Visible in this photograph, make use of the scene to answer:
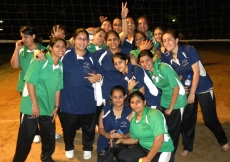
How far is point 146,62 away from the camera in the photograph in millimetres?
3281

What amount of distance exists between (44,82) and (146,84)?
1.18 m

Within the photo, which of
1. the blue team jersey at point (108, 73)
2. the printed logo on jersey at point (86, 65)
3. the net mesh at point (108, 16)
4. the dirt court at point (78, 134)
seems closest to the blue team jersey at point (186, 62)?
the blue team jersey at point (108, 73)

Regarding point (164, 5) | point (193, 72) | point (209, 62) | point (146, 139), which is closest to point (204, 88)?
point (193, 72)

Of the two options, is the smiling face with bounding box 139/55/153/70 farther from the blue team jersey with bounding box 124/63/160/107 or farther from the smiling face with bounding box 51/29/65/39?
the smiling face with bounding box 51/29/65/39

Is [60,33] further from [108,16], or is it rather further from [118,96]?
[108,16]

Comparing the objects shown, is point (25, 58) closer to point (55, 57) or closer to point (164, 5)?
point (55, 57)

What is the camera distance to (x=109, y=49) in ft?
12.1

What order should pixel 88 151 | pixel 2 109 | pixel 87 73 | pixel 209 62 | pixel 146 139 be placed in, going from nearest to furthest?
pixel 146 139
pixel 87 73
pixel 88 151
pixel 2 109
pixel 209 62

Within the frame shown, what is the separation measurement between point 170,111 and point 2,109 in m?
3.64

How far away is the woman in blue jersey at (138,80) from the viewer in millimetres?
3334

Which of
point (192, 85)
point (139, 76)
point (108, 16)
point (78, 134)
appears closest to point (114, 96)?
point (139, 76)

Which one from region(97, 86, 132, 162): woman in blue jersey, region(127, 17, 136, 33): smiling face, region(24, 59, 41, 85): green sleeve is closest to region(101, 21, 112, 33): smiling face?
region(127, 17, 136, 33): smiling face

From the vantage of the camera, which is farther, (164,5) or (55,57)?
(164,5)

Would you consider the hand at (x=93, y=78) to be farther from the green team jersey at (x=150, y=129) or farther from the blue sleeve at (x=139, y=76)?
the green team jersey at (x=150, y=129)
